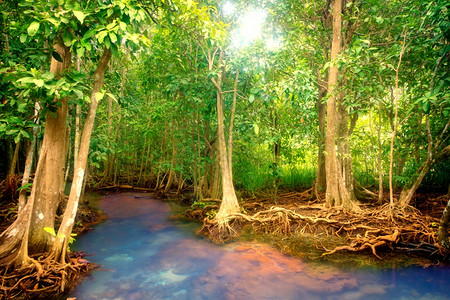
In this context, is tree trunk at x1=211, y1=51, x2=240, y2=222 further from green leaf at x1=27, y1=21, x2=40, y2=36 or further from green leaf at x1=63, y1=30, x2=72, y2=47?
green leaf at x1=27, y1=21, x2=40, y2=36

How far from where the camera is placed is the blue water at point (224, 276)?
13.4 feet

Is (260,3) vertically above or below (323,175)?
above

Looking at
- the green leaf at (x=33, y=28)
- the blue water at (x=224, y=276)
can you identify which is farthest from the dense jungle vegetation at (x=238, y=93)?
the blue water at (x=224, y=276)

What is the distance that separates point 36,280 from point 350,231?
5545 millimetres

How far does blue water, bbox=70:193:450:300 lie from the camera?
4078 mm

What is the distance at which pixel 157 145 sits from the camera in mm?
12766

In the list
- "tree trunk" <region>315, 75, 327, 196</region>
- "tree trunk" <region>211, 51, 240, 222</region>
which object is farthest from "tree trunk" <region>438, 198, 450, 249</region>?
"tree trunk" <region>211, 51, 240, 222</region>

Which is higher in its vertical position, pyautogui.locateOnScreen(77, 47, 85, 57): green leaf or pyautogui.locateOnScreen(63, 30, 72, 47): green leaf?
pyautogui.locateOnScreen(63, 30, 72, 47): green leaf

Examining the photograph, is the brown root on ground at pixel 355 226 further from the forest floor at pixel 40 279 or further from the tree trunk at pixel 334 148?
the forest floor at pixel 40 279

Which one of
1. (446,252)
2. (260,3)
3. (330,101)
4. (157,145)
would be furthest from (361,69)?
(157,145)

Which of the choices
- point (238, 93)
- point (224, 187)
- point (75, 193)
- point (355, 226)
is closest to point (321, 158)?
point (355, 226)

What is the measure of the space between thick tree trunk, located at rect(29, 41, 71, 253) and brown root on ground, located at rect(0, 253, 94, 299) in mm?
303

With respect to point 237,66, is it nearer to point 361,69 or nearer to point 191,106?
point 191,106

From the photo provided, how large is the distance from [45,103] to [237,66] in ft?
13.9
